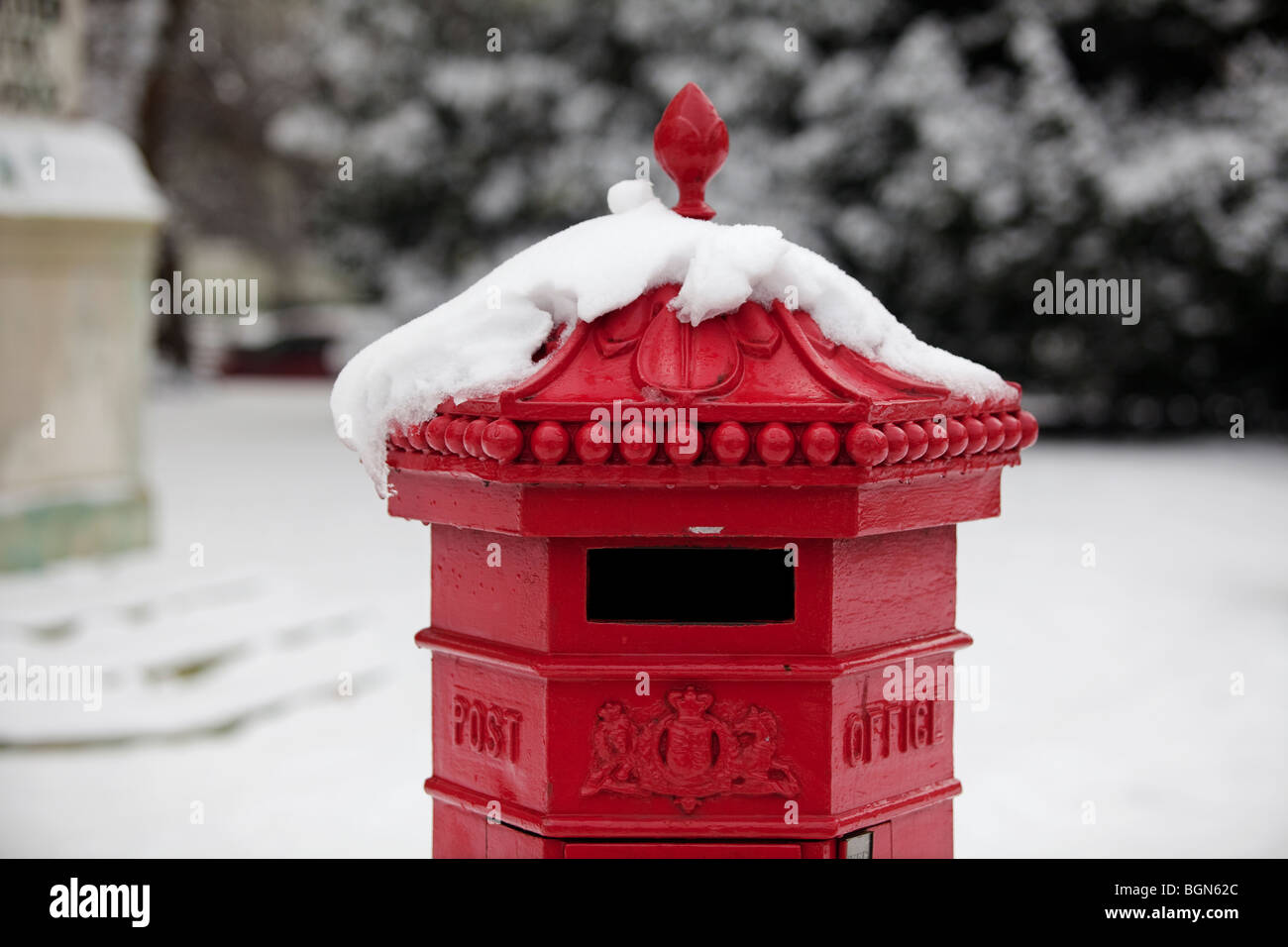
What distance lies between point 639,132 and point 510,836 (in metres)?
13.3

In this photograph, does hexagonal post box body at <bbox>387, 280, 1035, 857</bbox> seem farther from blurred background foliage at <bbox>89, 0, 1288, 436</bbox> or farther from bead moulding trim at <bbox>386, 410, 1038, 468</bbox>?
blurred background foliage at <bbox>89, 0, 1288, 436</bbox>

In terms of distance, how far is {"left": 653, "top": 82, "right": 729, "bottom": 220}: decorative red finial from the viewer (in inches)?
79.6

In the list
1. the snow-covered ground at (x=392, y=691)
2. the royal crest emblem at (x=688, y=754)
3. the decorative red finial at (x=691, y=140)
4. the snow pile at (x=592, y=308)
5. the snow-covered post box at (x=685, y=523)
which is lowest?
the snow-covered ground at (x=392, y=691)

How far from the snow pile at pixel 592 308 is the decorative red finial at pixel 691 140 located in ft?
0.23

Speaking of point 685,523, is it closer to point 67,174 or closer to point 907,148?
point 67,174

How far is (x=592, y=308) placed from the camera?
1.86 metres

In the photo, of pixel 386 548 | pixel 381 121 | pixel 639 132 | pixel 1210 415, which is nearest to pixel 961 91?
pixel 639 132

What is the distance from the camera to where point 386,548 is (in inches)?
358

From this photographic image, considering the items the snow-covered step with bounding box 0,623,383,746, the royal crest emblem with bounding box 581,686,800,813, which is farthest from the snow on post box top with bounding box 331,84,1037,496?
the snow-covered step with bounding box 0,623,383,746

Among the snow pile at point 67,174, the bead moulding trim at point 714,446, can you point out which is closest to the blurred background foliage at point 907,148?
the snow pile at point 67,174

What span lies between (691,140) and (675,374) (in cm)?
43

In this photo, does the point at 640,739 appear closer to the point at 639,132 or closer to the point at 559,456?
the point at 559,456

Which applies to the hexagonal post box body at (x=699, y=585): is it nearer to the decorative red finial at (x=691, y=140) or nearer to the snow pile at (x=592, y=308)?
the snow pile at (x=592, y=308)

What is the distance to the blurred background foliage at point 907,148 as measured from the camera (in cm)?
1254
